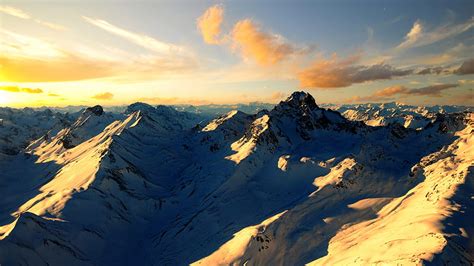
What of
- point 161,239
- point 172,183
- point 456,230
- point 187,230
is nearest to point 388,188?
point 456,230

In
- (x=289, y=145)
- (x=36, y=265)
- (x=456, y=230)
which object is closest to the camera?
(x=456, y=230)

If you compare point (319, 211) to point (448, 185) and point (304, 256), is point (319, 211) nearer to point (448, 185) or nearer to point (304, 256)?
point (304, 256)

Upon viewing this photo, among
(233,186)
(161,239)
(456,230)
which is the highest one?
(456,230)

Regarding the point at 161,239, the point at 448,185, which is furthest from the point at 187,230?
the point at 448,185

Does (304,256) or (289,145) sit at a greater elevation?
(289,145)

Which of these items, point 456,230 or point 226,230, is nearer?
point 456,230

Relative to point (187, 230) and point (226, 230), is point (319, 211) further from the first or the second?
point (187, 230)

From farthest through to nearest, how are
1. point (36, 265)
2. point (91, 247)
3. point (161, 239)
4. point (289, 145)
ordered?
point (289, 145) → point (161, 239) → point (91, 247) → point (36, 265)
